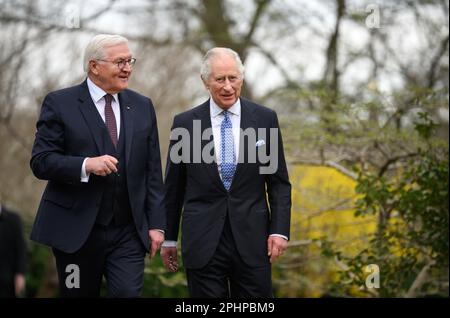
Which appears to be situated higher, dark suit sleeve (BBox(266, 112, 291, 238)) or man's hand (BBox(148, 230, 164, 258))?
dark suit sleeve (BBox(266, 112, 291, 238))

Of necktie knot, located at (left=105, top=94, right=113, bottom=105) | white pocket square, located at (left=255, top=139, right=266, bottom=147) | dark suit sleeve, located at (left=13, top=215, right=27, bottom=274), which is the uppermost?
necktie knot, located at (left=105, top=94, right=113, bottom=105)

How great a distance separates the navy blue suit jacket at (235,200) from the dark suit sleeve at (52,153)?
67 centimetres

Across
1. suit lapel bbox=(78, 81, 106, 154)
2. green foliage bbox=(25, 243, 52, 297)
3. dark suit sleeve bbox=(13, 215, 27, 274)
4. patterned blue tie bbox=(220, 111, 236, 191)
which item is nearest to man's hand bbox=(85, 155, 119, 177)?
suit lapel bbox=(78, 81, 106, 154)

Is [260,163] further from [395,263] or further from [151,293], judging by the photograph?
[151,293]

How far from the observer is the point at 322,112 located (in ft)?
29.0

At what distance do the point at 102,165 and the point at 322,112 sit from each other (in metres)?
4.20

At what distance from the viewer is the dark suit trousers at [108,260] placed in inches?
206

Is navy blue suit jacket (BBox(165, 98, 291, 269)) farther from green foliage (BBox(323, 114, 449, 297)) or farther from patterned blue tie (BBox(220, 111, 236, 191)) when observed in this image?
green foliage (BBox(323, 114, 449, 297))

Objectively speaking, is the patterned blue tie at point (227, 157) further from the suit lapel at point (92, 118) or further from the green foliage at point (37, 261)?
the green foliage at point (37, 261)

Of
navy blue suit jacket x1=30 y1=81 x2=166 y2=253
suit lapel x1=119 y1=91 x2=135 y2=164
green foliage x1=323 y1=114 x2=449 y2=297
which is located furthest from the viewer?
green foliage x1=323 y1=114 x2=449 y2=297

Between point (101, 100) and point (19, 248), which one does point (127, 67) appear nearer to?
point (101, 100)

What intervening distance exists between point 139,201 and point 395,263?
3.41 meters

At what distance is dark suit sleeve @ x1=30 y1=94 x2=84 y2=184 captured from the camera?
5082 millimetres

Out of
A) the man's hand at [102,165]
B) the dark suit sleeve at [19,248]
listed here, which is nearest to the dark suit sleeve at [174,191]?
the man's hand at [102,165]
